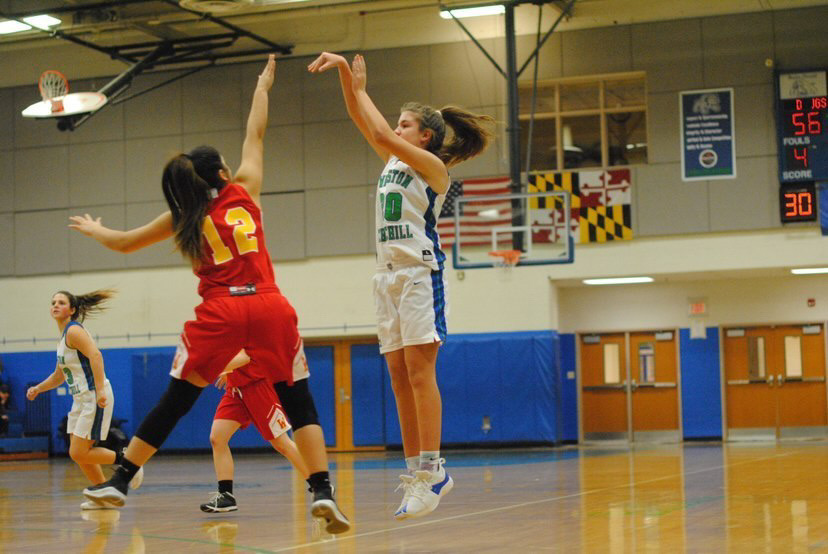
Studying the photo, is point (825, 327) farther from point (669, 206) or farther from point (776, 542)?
point (776, 542)

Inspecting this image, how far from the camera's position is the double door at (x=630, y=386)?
73.2 ft

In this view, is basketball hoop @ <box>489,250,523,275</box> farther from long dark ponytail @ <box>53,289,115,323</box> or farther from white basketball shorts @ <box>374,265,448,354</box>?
white basketball shorts @ <box>374,265,448,354</box>

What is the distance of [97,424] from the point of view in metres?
9.46

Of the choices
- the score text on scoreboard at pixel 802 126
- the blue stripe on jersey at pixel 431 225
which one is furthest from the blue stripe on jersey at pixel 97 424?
the score text on scoreboard at pixel 802 126

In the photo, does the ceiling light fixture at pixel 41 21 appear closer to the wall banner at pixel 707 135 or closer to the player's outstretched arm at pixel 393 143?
the wall banner at pixel 707 135

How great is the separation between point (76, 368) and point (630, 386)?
15024mm

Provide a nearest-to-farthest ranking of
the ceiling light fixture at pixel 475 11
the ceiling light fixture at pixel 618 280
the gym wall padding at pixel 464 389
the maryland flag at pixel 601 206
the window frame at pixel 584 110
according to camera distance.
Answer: the ceiling light fixture at pixel 475 11
the maryland flag at pixel 601 206
the window frame at pixel 584 110
the ceiling light fixture at pixel 618 280
the gym wall padding at pixel 464 389

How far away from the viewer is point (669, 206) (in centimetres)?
2062

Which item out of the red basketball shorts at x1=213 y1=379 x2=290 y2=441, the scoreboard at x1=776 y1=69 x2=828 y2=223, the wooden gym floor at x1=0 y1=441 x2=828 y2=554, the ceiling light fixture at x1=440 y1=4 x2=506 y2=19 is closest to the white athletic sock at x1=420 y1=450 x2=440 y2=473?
the wooden gym floor at x1=0 y1=441 x2=828 y2=554

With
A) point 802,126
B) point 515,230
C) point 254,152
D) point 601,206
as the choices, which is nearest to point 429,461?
point 254,152

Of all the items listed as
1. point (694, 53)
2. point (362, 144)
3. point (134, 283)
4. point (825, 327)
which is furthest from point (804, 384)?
point (134, 283)

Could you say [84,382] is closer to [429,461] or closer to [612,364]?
[429,461]

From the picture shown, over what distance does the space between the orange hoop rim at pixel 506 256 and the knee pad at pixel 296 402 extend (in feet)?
41.6

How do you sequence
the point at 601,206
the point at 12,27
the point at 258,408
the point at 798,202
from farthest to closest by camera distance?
the point at 601,206
the point at 12,27
the point at 798,202
the point at 258,408
